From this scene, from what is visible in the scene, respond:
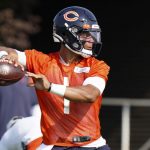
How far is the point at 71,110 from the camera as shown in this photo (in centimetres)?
834

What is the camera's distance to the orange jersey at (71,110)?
834cm

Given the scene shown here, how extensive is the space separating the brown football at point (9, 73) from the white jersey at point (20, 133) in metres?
1.60

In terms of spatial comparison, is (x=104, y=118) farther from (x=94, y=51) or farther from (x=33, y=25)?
(x=94, y=51)

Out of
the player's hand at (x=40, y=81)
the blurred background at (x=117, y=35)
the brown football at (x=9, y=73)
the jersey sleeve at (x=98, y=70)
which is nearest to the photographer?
the player's hand at (x=40, y=81)

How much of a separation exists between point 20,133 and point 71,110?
1.77 metres

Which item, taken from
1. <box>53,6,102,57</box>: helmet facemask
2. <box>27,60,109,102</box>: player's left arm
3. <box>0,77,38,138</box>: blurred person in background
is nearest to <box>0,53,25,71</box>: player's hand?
<box>27,60,109,102</box>: player's left arm

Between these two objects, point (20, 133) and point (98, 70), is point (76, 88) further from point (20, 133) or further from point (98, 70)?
point (20, 133)

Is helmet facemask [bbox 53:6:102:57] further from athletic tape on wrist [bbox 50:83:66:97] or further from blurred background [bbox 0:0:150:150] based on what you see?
blurred background [bbox 0:0:150:150]

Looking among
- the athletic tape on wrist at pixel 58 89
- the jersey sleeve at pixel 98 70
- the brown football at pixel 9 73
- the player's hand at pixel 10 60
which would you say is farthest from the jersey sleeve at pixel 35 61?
the athletic tape on wrist at pixel 58 89

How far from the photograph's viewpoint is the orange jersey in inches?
328

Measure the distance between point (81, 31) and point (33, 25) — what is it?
280 inches

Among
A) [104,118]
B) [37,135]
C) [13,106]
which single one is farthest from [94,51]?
[104,118]

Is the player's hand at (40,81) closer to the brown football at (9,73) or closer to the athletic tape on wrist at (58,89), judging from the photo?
the athletic tape on wrist at (58,89)

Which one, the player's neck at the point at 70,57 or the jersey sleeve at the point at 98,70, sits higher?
the player's neck at the point at 70,57
